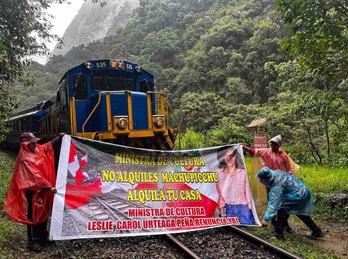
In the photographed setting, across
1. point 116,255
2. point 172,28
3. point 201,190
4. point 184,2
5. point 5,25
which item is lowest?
point 116,255

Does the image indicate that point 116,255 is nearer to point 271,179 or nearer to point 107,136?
point 271,179

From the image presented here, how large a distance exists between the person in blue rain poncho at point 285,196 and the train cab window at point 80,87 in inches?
222

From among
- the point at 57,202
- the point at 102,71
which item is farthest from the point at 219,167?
the point at 102,71

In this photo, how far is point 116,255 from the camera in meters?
4.71

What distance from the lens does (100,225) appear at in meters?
5.07

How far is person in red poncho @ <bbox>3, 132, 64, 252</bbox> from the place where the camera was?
4789 millimetres

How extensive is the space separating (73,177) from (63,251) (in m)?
1.08

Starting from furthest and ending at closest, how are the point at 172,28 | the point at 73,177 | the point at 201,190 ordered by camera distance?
the point at 172,28 → the point at 201,190 → the point at 73,177

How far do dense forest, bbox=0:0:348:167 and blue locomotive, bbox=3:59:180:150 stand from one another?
4.74ft

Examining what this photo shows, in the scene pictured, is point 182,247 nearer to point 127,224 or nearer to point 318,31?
point 127,224

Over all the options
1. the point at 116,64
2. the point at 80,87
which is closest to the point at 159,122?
the point at 116,64

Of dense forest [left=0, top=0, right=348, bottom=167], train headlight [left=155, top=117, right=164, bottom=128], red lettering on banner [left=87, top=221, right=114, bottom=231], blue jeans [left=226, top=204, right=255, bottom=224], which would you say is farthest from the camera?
train headlight [left=155, top=117, right=164, bottom=128]

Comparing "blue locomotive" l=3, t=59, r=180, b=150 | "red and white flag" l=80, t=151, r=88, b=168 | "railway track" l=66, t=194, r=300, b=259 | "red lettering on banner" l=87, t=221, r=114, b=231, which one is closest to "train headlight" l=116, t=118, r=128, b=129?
"blue locomotive" l=3, t=59, r=180, b=150

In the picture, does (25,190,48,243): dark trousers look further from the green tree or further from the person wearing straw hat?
the green tree
